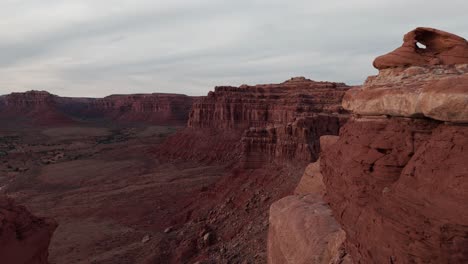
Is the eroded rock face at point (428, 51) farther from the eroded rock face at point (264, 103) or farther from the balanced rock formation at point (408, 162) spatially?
the eroded rock face at point (264, 103)

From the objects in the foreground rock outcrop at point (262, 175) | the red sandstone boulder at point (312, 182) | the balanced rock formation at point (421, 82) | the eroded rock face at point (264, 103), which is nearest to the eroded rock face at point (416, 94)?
the balanced rock formation at point (421, 82)

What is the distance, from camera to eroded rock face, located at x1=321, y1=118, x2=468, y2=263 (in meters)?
5.71

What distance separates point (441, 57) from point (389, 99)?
144 cm

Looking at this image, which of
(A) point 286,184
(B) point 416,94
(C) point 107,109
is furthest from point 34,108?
(B) point 416,94

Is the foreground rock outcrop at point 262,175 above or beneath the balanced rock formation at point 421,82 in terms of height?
beneath

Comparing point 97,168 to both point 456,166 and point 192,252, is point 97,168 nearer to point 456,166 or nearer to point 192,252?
point 192,252

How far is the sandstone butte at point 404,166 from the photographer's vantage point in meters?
5.86

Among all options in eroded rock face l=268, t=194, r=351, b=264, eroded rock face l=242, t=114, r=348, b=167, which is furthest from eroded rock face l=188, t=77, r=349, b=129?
eroded rock face l=268, t=194, r=351, b=264

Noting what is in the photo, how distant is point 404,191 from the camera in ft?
21.7

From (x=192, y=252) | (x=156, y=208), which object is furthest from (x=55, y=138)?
(x=192, y=252)

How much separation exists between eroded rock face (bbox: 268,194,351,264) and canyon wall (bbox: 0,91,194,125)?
119 metres

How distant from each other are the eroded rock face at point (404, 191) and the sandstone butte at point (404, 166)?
0.7 inches

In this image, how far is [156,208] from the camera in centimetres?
3081

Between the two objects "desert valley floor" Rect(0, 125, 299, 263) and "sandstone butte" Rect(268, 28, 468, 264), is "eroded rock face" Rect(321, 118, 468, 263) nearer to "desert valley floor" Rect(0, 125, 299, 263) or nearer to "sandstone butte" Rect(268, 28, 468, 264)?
"sandstone butte" Rect(268, 28, 468, 264)
